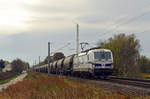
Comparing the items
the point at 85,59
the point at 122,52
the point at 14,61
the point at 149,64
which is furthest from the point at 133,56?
the point at 14,61

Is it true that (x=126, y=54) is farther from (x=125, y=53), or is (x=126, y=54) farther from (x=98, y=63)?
(x=98, y=63)

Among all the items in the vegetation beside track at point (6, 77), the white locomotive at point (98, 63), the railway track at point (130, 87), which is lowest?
the vegetation beside track at point (6, 77)

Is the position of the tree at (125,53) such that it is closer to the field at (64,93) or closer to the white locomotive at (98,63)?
the white locomotive at (98,63)

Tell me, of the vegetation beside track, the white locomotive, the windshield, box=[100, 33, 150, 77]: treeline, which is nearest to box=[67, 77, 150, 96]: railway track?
the white locomotive

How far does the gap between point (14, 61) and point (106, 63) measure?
386 feet

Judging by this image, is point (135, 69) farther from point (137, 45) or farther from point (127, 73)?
point (137, 45)

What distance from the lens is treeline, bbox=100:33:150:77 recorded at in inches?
1721

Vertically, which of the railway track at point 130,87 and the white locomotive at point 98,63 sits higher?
the white locomotive at point 98,63

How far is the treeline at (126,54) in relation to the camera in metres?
43.7

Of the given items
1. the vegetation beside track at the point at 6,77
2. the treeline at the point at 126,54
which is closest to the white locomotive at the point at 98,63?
the treeline at the point at 126,54

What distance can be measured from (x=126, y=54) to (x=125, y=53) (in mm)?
278

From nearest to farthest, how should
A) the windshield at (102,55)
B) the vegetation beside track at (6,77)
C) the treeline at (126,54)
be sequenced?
1. the windshield at (102,55)
2. the treeline at (126,54)
3. the vegetation beside track at (6,77)

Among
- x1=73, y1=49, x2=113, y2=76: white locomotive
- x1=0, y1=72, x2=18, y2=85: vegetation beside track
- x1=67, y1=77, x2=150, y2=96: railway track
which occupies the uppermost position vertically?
x1=73, y1=49, x2=113, y2=76: white locomotive

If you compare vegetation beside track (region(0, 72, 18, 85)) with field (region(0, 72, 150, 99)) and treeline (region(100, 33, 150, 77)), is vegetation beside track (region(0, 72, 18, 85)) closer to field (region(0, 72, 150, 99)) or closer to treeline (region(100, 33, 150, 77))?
treeline (region(100, 33, 150, 77))
